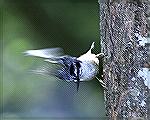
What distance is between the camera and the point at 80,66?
5.64 ft

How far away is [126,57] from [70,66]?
0.94 feet

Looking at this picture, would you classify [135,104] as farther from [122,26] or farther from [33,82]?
[33,82]

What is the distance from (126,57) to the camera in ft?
4.74

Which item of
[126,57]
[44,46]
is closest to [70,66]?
[126,57]

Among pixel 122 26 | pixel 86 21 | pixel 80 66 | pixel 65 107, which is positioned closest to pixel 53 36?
pixel 86 21

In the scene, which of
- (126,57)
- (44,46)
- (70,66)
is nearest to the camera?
(126,57)

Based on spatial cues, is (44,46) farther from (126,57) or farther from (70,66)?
(126,57)

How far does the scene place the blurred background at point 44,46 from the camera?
2.44 meters

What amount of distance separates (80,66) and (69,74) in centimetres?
6

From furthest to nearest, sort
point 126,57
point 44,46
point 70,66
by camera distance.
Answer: point 44,46 < point 70,66 < point 126,57

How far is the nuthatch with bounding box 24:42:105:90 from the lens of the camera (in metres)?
1.64

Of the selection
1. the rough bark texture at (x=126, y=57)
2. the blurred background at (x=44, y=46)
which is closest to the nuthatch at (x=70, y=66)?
the rough bark texture at (x=126, y=57)

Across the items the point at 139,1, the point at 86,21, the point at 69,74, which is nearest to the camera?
the point at 139,1

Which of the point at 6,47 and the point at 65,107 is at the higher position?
the point at 6,47
